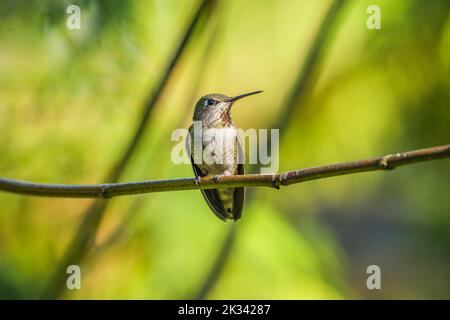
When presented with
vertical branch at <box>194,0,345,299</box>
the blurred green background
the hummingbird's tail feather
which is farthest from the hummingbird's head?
vertical branch at <box>194,0,345,299</box>

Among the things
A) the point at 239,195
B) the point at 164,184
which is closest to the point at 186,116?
the point at 239,195

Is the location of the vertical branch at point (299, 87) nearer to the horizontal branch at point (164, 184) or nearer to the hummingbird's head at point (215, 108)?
the horizontal branch at point (164, 184)

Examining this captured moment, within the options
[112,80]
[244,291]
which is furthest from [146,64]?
A: [244,291]

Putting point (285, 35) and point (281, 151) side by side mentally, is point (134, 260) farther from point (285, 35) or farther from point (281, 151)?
point (285, 35)

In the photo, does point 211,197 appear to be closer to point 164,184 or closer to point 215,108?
point 215,108

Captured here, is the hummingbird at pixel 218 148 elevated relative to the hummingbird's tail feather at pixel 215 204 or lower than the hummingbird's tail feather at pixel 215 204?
elevated

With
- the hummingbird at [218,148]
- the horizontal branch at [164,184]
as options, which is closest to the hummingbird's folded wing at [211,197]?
the hummingbird at [218,148]
